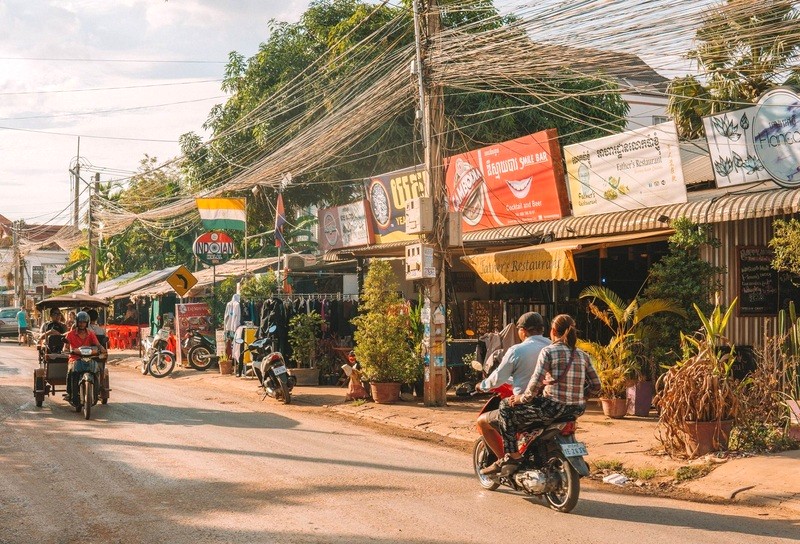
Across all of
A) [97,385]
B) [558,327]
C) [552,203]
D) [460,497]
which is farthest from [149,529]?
[552,203]

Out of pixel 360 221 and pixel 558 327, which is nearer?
pixel 558 327

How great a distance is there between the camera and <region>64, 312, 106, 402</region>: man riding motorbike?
14719mm

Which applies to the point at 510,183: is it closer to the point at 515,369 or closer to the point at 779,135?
the point at 779,135

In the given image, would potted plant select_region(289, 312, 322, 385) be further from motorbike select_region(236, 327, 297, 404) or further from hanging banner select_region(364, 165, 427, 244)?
hanging banner select_region(364, 165, 427, 244)

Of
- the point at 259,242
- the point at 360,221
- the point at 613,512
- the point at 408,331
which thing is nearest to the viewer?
the point at 613,512

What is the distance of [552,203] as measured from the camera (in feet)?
56.0

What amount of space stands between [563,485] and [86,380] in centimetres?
937

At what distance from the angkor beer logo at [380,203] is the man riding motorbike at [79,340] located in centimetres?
925

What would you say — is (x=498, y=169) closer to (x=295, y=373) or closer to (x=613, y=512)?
(x=295, y=373)

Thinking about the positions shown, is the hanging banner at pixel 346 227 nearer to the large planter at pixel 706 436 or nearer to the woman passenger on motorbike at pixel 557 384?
the large planter at pixel 706 436

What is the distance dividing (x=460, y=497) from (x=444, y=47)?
9042 millimetres

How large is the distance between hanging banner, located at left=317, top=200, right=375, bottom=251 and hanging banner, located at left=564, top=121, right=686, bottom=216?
7.57 metres

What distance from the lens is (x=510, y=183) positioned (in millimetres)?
18078

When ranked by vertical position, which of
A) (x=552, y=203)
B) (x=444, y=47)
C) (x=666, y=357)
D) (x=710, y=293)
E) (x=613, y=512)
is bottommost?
(x=613, y=512)
